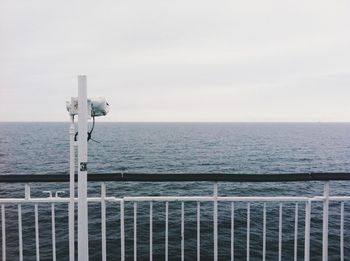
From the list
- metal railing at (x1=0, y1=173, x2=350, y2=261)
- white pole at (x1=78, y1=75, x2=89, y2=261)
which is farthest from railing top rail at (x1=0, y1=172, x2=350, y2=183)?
white pole at (x1=78, y1=75, x2=89, y2=261)

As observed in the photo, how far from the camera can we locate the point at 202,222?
Answer: 18.6 meters

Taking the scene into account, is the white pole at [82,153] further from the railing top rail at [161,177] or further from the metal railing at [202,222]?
the railing top rail at [161,177]

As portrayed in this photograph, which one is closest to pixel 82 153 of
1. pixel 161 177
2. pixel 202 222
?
pixel 161 177

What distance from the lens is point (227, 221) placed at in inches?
713

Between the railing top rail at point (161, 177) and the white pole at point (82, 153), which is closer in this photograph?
the white pole at point (82, 153)

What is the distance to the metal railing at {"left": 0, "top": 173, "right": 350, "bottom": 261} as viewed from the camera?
3.21 metres

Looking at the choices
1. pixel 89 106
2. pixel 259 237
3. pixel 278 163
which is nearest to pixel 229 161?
pixel 278 163

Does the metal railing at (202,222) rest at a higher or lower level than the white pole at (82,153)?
lower

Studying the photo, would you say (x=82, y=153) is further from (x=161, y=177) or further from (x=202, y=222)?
(x=202, y=222)

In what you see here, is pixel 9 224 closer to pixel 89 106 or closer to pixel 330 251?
pixel 330 251

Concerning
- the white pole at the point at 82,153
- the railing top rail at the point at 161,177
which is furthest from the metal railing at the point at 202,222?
the white pole at the point at 82,153

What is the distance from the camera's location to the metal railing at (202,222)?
10.5 ft

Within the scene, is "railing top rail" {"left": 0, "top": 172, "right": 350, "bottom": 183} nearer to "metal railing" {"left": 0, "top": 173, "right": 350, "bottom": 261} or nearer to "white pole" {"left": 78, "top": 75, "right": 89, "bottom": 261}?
"metal railing" {"left": 0, "top": 173, "right": 350, "bottom": 261}

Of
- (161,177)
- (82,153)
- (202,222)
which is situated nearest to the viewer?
(82,153)
